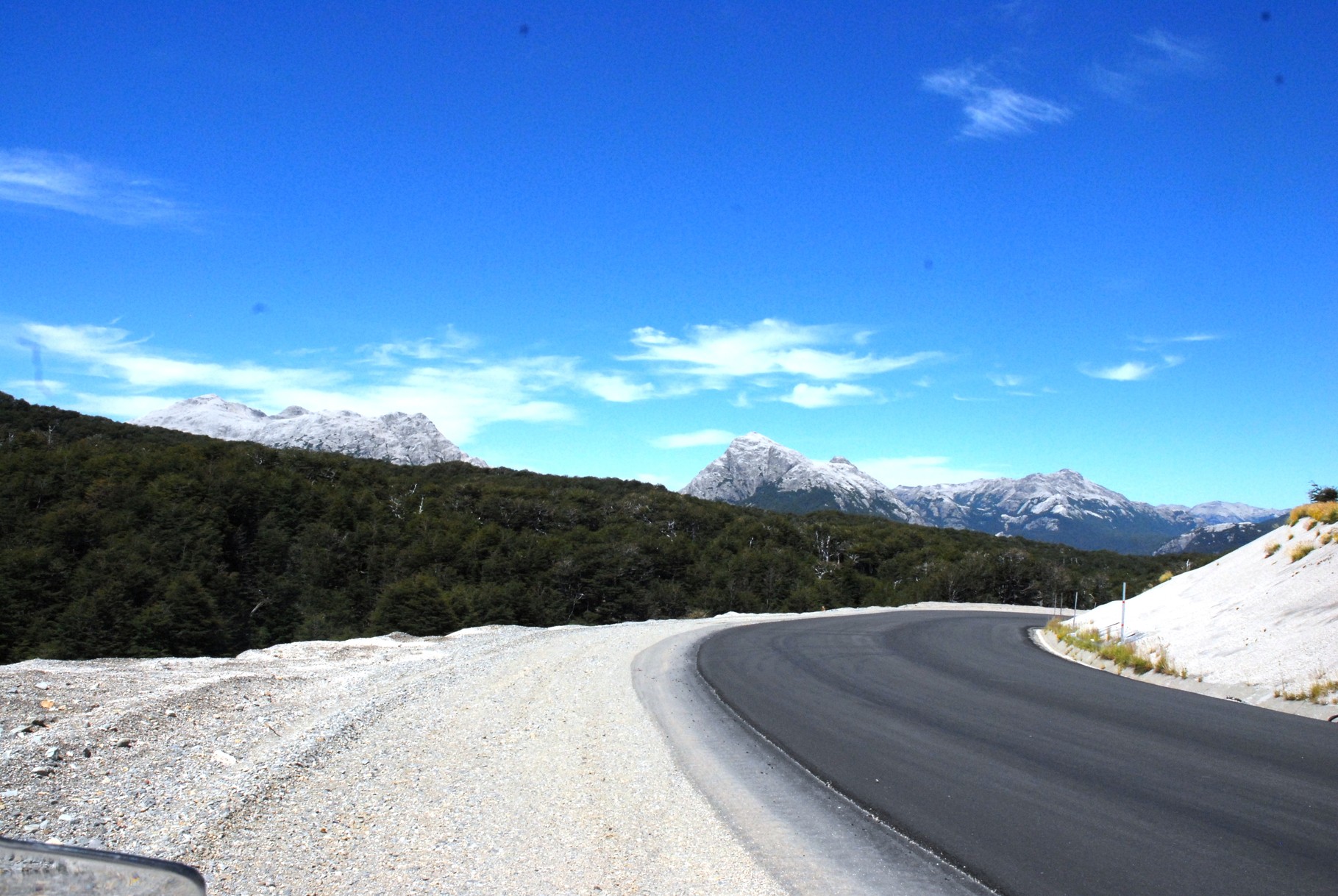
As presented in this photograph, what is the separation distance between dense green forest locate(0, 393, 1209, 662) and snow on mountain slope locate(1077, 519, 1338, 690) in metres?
40.1

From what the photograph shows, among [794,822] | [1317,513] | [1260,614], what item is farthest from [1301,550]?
[794,822]

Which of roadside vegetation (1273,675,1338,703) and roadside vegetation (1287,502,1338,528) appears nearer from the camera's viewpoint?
roadside vegetation (1273,675,1338,703)

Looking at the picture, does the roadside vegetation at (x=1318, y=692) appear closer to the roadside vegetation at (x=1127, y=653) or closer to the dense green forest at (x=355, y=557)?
the roadside vegetation at (x=1127, y=653)

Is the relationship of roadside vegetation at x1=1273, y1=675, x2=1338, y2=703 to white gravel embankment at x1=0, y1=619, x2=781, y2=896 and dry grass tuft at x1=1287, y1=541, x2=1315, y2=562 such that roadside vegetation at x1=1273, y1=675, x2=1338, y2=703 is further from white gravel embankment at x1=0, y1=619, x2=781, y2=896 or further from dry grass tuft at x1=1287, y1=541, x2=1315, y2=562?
white gravel embankment at x1=0, y1=619, x2=781, y2=896

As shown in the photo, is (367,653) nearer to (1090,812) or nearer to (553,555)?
(1090,812)

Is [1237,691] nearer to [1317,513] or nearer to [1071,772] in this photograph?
[1071,772]

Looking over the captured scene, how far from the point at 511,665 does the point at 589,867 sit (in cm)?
1041

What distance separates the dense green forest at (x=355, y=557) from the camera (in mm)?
43375

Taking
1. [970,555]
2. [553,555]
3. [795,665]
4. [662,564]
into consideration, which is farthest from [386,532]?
[795,665]

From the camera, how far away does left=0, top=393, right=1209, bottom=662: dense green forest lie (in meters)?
43.4

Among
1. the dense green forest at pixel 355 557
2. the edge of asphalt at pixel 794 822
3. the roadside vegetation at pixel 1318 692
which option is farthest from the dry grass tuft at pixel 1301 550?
the dense green forest at pixel 355 557

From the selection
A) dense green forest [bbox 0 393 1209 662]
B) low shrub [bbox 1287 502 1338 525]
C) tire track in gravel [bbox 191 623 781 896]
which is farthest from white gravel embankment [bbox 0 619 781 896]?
dense green forest [bbox 0 393 1209 662]

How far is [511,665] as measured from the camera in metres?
15.4

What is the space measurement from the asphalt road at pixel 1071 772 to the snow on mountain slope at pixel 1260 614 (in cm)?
133
